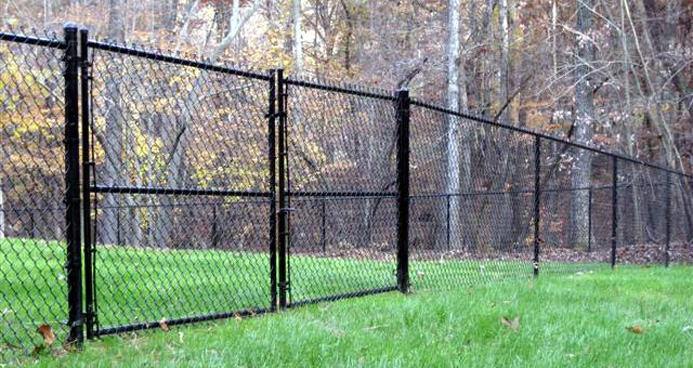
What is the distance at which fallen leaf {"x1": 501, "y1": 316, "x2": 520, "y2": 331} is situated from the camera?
15.9ft

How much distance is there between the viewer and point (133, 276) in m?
6.59

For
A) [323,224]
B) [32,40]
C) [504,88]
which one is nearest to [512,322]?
[32,40]

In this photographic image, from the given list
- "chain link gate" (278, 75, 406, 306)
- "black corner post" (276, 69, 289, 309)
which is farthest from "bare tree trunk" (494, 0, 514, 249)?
"black corner post" (276, 69, 289, 309)

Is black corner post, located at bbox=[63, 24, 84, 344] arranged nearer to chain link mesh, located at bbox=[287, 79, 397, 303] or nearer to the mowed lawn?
the mowed lawn

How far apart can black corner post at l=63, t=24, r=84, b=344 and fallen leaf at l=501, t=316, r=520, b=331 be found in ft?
9.16

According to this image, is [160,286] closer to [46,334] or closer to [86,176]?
[46,334]

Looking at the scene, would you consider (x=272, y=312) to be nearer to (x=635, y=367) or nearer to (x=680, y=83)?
(x=635, y=367)

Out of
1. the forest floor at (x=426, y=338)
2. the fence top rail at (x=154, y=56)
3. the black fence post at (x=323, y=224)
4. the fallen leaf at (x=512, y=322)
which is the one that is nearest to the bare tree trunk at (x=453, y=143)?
the black fence post at (x=323, y=224)

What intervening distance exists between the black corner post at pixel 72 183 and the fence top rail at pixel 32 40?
8 cm

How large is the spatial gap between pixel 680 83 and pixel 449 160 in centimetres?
794

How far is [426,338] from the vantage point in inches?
173

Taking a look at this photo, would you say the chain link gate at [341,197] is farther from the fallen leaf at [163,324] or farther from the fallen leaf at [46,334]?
the fallen leaf at [46,334]

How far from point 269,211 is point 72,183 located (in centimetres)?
184

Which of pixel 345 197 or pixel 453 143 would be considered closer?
pixel 345 197
